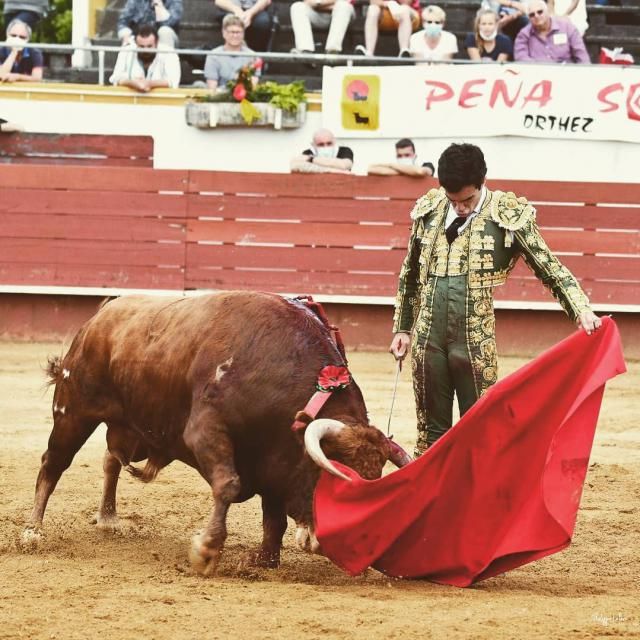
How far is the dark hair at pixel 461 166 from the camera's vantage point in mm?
3875

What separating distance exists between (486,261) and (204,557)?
1.25 m

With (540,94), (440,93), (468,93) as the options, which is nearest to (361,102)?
(440,93)

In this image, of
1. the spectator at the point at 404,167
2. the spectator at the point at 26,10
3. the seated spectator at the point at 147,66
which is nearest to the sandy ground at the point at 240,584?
the spectator at the point at 404,167

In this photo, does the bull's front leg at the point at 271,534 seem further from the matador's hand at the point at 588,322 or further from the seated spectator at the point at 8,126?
the seated spectator at the point at 8,126

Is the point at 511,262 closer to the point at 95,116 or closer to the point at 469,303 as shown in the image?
the point at 469,303

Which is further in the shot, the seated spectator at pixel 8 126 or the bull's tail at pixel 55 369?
the seated spectator at pixel 8 126

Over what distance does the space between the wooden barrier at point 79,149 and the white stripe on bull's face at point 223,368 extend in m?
6.90

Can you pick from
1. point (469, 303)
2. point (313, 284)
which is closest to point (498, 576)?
point (469, 303)

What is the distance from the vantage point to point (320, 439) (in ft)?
12.1

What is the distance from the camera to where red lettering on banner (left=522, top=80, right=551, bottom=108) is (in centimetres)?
998

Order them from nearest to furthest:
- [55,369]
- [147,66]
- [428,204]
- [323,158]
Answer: [428,204], [55,369], [323,158], [147,66]

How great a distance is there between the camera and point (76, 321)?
9836 millimetres

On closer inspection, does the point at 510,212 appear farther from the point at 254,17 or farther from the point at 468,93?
the point at 254,17

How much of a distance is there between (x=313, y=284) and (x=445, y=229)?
567 centimetres
